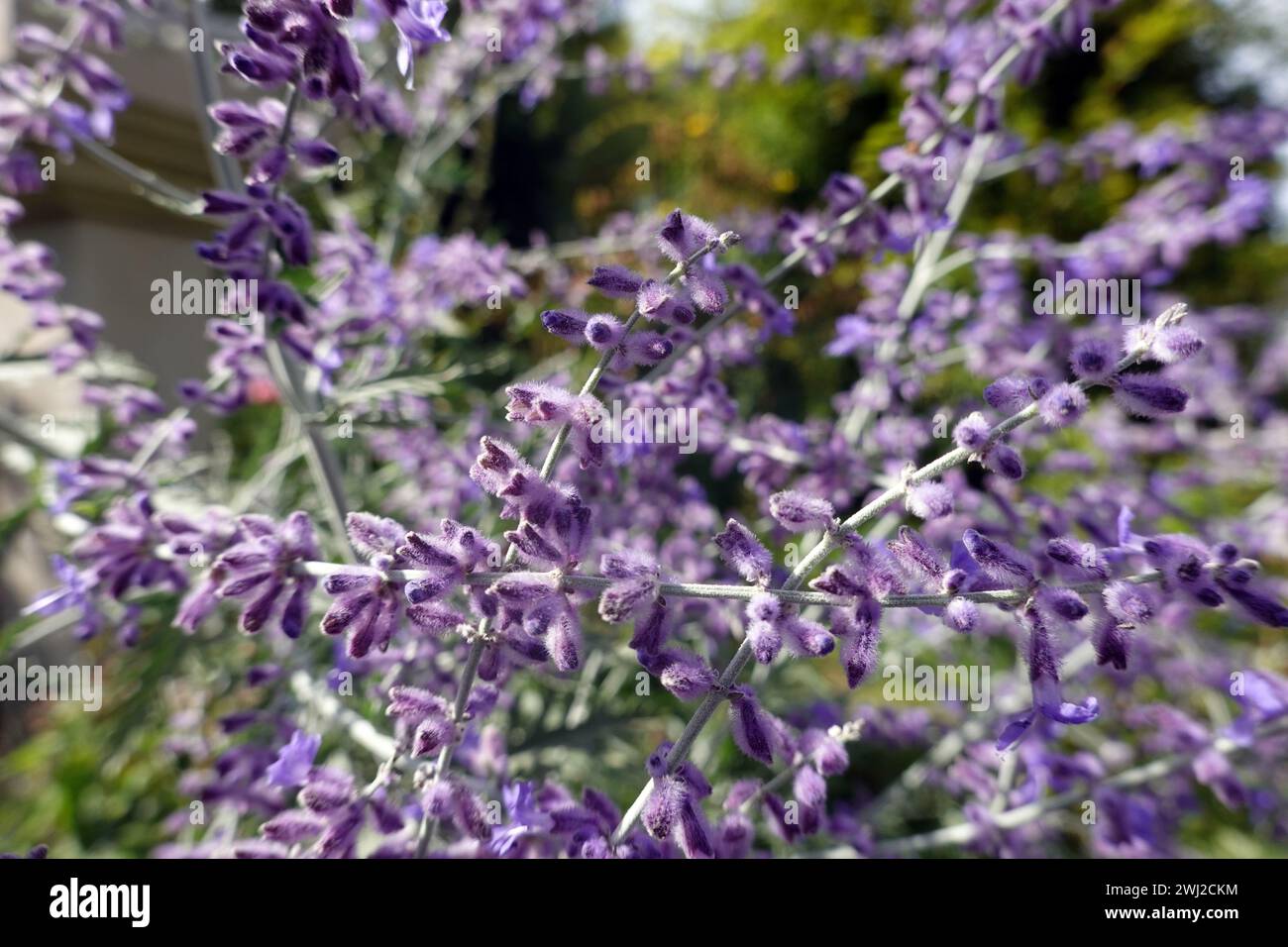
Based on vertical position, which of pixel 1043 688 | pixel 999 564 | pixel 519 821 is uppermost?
pixel 999 564

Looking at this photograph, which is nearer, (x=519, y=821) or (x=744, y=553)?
(x=744, y=553)

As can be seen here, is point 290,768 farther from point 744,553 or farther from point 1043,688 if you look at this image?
point 1043,688

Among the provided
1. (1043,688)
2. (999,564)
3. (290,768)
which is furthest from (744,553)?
(290,768)

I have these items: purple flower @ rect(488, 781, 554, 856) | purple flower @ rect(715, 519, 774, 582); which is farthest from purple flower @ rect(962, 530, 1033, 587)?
purple flower @ rect(488, 781, 554, 856)

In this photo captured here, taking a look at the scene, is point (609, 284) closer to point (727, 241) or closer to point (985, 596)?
point (727, 241)

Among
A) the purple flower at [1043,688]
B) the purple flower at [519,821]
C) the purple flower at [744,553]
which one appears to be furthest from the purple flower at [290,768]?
the purple flower at [1043,688]

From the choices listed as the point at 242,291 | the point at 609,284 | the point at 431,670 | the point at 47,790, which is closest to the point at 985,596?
the point at 609,284

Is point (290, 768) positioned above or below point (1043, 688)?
below

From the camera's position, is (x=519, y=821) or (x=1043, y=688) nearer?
(x=1043, y=688)

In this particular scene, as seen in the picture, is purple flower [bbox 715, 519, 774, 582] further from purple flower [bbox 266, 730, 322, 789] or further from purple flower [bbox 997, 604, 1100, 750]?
purple flower [bbox 266, 730, 322, 789]

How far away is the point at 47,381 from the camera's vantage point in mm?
4422

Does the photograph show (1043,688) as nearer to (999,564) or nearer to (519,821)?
(999,564)

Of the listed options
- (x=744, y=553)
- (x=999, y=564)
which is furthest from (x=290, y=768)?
(x=999, y=564)

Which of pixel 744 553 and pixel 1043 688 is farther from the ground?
pixel 744 553
